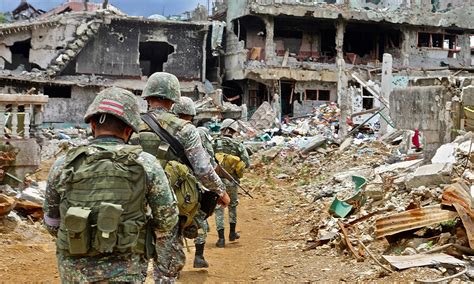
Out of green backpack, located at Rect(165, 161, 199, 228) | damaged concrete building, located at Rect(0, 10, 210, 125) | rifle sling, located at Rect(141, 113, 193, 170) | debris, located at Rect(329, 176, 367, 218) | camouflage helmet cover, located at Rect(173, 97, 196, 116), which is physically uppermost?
damaged concrete building, located at Rect(0, 10, 210, 125)

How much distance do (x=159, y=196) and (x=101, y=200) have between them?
355 millimetres

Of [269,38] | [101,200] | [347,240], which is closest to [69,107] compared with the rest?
Answer: [269,38]

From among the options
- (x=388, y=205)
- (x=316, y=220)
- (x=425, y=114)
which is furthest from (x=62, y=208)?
(x=425, y=114)

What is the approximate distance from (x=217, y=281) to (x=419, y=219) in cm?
214

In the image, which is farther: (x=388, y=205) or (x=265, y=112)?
(x=265, y=112)

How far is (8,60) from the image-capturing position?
26312 millimetres

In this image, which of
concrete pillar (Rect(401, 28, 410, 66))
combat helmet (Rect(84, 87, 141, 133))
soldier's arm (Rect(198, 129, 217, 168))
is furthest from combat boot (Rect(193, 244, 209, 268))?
concrete pillar (Rect(401, 28, 410, 66))

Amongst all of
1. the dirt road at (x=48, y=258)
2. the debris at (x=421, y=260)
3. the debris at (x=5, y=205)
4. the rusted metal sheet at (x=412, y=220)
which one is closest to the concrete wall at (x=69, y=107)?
the dirt road at (x=48, y=258)

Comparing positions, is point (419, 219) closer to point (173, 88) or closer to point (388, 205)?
point (388, 205)

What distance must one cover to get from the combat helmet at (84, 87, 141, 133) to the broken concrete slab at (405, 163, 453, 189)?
4.91 m

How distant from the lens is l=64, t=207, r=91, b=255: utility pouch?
2.73m

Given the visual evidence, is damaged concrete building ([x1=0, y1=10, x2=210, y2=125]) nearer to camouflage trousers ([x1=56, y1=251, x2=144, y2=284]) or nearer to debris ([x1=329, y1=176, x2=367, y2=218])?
debris ([x1=329, y1=176, x2=367, y2=218])

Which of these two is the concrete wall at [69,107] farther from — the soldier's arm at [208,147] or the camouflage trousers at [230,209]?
the soldier's arm at [208,147]

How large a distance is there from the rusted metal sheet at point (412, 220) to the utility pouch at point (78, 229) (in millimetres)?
3708
